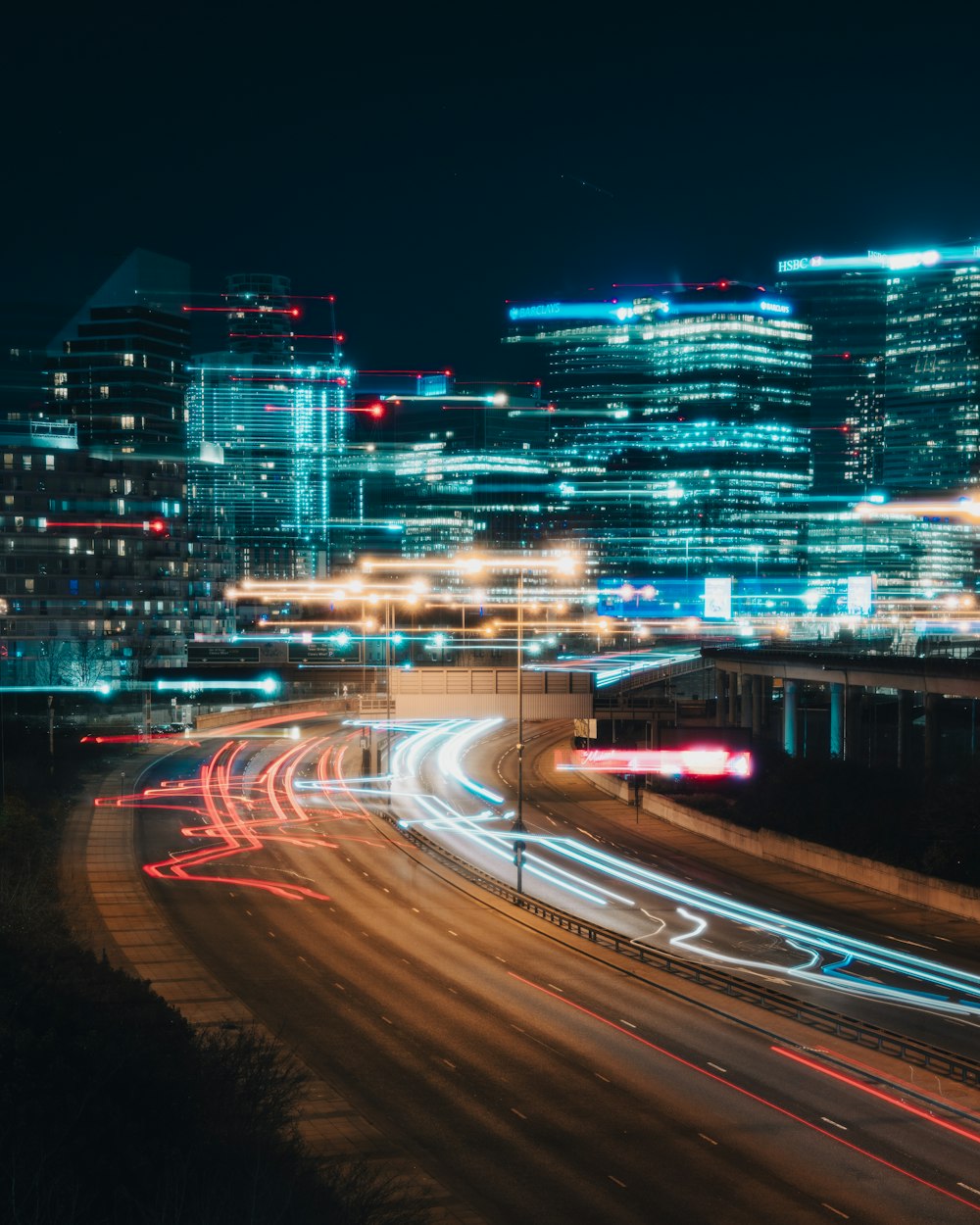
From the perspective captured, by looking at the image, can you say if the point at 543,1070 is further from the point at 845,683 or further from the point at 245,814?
the point at 845,683

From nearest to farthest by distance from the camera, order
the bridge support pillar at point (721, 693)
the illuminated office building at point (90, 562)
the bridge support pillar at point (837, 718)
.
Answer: the bridge support pillar at point (837, 718), the bridge support pillar at point (721, 693), the illuminated office building at point (90, 562)

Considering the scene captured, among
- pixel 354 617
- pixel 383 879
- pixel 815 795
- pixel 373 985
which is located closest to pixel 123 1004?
pixel 373 985

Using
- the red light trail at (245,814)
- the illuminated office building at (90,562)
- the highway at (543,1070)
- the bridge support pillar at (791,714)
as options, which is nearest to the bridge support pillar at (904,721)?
the bridge support pillar at (791,714)

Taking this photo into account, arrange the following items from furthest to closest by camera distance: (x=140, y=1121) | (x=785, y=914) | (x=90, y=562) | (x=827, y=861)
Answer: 1. (x=90, y=562)
2. (x=827, y=861)
3. (x=785, y=914)
4. (x=140, y=1121)

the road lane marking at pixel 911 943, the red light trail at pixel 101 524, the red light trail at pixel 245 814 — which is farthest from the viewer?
the red light trail at pixel 101 524

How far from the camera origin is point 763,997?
31422 mm

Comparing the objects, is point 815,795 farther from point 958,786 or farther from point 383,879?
point 383,879

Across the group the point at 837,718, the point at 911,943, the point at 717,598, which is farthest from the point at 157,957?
the point at 717,598

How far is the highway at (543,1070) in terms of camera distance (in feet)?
70.0

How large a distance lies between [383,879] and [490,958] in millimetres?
10862

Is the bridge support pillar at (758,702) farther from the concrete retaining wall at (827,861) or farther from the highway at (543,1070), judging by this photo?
the highway at (543,1070)

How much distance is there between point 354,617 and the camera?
6432 inches

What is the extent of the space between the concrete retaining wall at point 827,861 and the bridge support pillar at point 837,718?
18.1m

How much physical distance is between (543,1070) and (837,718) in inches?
2394
